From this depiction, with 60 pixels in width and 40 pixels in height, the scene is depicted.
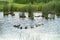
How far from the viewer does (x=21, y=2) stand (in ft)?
265

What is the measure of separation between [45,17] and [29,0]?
26.5 meters

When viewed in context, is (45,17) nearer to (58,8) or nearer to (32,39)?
(58,8)

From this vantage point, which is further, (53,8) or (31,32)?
(53,8)

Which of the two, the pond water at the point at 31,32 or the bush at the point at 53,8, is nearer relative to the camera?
the pond water at the point at 31,32

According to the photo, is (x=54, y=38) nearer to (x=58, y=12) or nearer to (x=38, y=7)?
(x=58, y=12)

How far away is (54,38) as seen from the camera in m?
29.2

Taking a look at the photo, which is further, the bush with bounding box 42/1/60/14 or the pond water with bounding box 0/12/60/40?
the bush with bounding box 42/1/60/14

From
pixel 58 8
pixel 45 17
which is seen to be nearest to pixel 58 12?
pixel 58 8

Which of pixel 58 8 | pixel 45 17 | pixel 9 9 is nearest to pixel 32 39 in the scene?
Result: pixel 45 17

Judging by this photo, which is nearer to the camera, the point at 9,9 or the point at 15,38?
the point at 15,38

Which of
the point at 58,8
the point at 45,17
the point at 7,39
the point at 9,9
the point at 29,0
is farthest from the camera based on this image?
the point at 29,0

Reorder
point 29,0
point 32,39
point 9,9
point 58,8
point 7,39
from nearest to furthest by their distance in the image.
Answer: point 32,39, point 7,39, point 58,8, point 9,9, point 29,0

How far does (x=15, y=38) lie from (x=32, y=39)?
120 inches

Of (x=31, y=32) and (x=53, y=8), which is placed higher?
(x=53, y=8)
